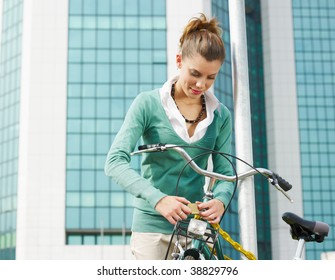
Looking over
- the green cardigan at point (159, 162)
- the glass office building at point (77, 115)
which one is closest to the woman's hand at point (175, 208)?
the green cardigan at point (159, 162)

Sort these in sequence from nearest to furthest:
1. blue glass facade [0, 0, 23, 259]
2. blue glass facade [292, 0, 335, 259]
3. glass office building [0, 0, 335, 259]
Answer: glass office building [0, 0, 335, 259] → blue glass facade [0, 0, 23, 259] → blue glass facade [292, 0, 335, 259]

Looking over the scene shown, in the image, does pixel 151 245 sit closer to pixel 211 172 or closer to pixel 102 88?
pixel 211 172

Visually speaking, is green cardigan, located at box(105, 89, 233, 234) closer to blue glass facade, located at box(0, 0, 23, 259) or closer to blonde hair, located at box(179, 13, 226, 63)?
blonde hair, located at box(179, 13, 226, 63)

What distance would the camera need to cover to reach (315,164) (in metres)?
51.4

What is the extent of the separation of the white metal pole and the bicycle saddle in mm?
466

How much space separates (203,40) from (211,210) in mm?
706

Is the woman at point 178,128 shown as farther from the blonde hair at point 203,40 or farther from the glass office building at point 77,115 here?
the glass office building at point 77,115

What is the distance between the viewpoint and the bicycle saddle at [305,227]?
2.78 meters

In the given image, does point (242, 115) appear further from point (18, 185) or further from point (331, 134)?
point (331, 134)

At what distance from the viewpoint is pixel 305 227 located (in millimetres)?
2785

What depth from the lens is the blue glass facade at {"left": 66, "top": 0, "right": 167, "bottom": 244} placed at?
137 ft

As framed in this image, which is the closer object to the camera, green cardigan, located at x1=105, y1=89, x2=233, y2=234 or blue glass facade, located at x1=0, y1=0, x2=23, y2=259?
green cardigan, located at x1=105, y1=89, x2=233, y2=234

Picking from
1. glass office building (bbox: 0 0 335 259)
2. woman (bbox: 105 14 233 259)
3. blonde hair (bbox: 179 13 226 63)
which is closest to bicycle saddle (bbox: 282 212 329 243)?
woman (bbox: 105 14 233 259)

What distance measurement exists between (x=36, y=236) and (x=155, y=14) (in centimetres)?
1507
